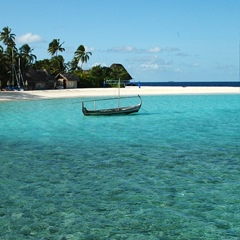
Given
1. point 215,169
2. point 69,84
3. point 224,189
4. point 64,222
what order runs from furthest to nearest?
point 69,84, point 215,169, point 224,189, point 64,222

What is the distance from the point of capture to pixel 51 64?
77500 millimetres

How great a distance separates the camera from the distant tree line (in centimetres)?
6094

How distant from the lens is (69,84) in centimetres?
6938

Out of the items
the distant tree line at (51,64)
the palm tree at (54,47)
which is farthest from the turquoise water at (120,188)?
the palm tree at (54,47)

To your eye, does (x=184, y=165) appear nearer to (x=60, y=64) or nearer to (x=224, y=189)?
(x=224, y=189)

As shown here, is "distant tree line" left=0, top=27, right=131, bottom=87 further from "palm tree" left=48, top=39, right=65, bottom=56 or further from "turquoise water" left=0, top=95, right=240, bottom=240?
"turquoise water" left=0, top=95, right=240, bottom=240

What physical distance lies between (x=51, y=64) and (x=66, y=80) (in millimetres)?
10484

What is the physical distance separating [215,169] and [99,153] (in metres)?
4.32

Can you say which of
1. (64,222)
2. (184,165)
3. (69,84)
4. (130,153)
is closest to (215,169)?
(184,165)

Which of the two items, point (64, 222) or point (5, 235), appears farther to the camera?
point (64, 222)

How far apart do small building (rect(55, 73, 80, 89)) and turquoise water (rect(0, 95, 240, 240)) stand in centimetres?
5250

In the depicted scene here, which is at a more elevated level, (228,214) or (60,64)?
(60,64)

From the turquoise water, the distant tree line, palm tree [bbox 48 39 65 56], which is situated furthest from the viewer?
palm tree [bbox 48 39 65 56]

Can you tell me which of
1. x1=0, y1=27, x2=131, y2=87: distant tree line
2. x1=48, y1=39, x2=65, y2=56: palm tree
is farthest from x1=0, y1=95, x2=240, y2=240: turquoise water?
x1=48, y1=39, x2=65, y2=56: palm tree
